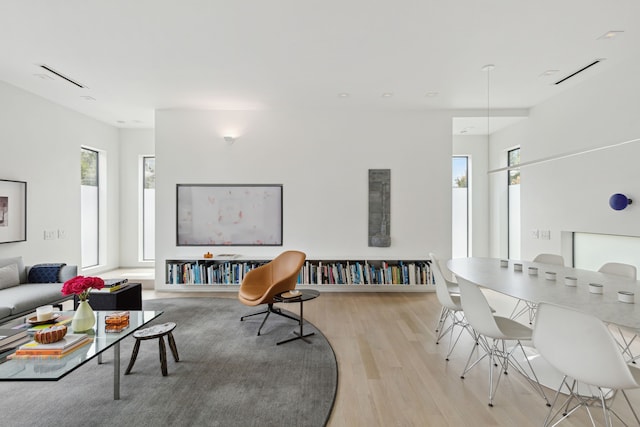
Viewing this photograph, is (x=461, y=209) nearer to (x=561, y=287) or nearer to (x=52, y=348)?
(x=561, y=287)

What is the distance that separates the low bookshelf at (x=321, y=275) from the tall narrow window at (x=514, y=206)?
195cm

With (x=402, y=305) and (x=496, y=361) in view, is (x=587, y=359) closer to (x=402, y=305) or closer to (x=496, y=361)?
(x=496, y=361)

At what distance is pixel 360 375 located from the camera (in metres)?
2.80

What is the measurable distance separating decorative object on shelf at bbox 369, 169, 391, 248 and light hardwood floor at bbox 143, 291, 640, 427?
170 cm

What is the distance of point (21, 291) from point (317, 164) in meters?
4.19

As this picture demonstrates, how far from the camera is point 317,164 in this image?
18.6 ft

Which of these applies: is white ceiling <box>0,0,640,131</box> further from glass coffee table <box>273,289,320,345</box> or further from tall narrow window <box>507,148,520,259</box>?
glass coffee table <box>273,289,320,345</box>

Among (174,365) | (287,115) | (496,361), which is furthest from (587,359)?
(287,115)

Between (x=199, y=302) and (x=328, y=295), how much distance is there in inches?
77.8

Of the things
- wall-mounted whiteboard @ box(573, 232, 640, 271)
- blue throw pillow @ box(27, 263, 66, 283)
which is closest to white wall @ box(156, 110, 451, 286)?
blue throw pillow @ box(27, 263, 66, 283)

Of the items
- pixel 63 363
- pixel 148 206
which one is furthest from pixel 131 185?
pixel 63 363

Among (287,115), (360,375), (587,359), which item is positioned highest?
(287,115)

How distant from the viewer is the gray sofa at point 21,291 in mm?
3471

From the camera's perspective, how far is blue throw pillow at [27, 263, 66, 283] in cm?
428
